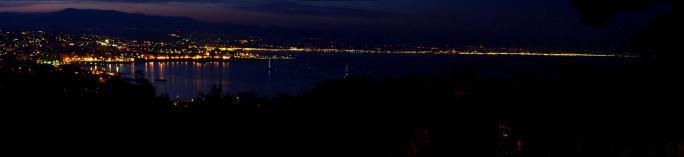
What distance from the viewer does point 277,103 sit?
4.50m

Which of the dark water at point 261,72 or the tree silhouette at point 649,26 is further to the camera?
the dark water at point 261,72

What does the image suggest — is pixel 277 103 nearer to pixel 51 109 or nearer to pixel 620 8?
pixel 51 109

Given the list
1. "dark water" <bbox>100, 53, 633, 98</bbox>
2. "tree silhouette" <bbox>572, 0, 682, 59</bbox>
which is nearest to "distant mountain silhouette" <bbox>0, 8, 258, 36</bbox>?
"dark water" <bbox>100, 53, 633, 98</bbox>

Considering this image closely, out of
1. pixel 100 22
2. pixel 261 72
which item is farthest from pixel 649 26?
pixel 100 22

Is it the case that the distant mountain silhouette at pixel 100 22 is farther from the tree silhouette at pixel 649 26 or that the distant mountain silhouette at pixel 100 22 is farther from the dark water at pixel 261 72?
the tree silhouette at pixel 649 26

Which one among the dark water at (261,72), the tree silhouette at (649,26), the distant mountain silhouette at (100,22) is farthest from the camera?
the distant mountain silhouette at (100,22)

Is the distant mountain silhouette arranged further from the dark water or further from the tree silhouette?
the tree silhouette

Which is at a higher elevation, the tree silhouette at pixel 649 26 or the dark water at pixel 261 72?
the tree silhouette at pixel 649 26

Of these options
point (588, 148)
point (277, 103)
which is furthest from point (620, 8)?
point (277, 103)

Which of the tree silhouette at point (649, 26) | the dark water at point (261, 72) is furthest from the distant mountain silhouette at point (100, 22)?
the tree silhouette at point (649, 26)

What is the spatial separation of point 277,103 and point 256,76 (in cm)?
3461

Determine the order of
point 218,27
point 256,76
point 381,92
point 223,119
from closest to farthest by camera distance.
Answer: point 223,119
point 381,92
point 256,76
point 218,27

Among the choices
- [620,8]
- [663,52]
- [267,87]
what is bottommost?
[267,87]

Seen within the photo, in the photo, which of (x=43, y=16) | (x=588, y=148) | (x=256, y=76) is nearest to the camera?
(x=588, y=148)
